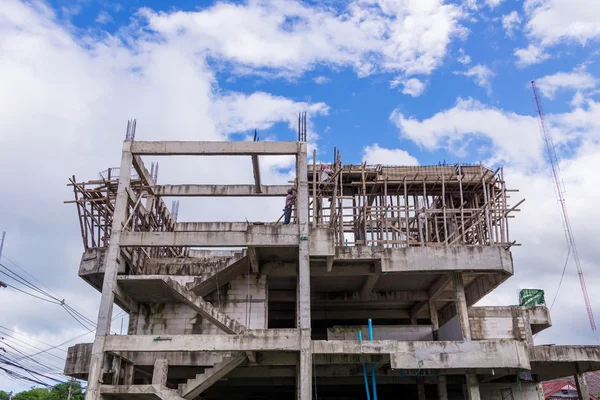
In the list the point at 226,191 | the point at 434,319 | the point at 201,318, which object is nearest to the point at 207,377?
the point at 201,318

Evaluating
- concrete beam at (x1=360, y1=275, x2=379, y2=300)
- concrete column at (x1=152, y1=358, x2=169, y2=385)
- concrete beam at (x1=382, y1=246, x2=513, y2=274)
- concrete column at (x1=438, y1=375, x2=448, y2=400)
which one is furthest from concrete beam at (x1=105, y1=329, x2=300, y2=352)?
concrete column at (x1=438, y1=375, x2=448, y2=400)

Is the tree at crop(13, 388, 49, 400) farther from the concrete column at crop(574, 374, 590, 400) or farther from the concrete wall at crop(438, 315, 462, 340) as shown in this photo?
the concrete column at crop(574, 374, 590, 400)

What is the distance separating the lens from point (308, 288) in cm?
2070

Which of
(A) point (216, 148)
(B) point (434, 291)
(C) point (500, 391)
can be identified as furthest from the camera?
(C) point (500, 391)

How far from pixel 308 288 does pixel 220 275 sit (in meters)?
4.31

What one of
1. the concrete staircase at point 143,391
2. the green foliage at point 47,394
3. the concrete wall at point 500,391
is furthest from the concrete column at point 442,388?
the green foliage at point 47,394

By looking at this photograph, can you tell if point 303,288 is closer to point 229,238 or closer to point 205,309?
point 229,238

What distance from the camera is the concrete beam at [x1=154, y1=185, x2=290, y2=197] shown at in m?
26.7

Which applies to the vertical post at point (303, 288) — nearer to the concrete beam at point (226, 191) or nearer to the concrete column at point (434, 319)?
the concrete beam at point (226, 191)

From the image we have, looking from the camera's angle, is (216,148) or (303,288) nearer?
(303,288)

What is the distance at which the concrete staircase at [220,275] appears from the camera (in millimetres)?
22031

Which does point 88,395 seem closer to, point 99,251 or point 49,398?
point 99,251

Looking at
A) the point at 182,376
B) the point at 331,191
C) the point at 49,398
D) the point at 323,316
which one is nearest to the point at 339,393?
the point at 323,316

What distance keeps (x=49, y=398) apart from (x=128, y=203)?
66.0 meters
